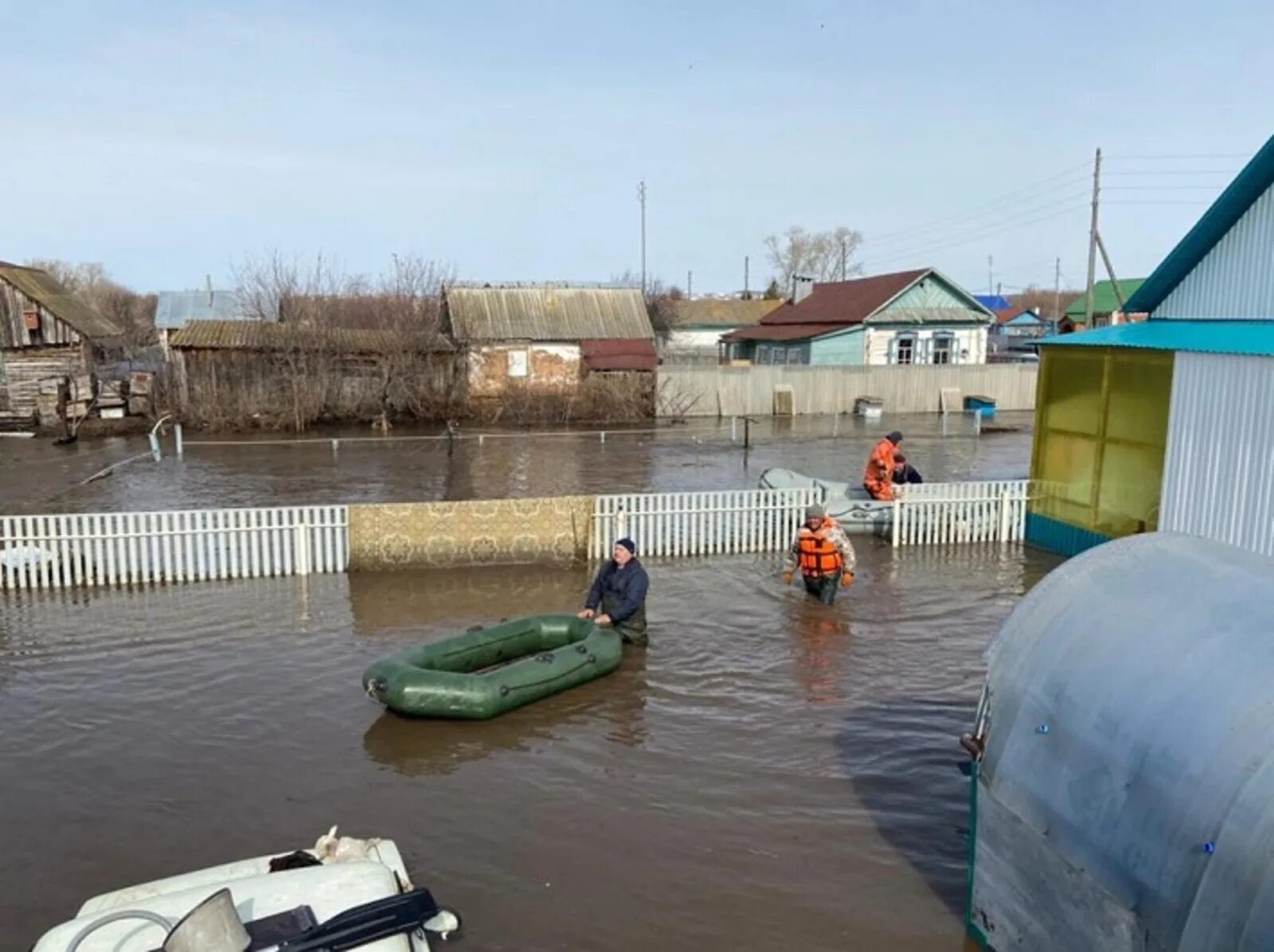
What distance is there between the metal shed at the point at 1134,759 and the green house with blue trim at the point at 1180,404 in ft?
24.9

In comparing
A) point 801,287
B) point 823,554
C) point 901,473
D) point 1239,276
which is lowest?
point 823,554

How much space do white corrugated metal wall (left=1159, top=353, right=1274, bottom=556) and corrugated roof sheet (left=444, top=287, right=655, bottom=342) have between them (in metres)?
28.1

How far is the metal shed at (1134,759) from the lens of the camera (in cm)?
373

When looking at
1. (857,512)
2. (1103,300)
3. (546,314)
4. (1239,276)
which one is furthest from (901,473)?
(1103,300)

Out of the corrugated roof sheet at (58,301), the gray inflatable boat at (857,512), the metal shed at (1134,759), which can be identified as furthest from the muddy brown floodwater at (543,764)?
the corrugated roof sheet at (58,301)

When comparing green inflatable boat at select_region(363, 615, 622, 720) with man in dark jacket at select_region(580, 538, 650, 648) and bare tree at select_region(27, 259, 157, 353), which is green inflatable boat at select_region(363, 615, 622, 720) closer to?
man in dark jacket at select_region(580, 538, 650, 648)

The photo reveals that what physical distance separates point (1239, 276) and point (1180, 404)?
1810mm

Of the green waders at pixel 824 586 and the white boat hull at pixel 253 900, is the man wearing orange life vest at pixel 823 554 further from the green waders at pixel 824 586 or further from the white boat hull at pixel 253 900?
the white boat hull at pixel 253 900

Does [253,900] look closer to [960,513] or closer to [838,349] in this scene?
[960,513]

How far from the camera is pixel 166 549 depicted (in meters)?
13.8

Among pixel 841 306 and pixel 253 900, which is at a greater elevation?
pixel 841 306

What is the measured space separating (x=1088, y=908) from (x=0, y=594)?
1358 cm

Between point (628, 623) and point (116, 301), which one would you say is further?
point (116, 301)

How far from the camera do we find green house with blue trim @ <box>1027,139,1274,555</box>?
1205 cm
